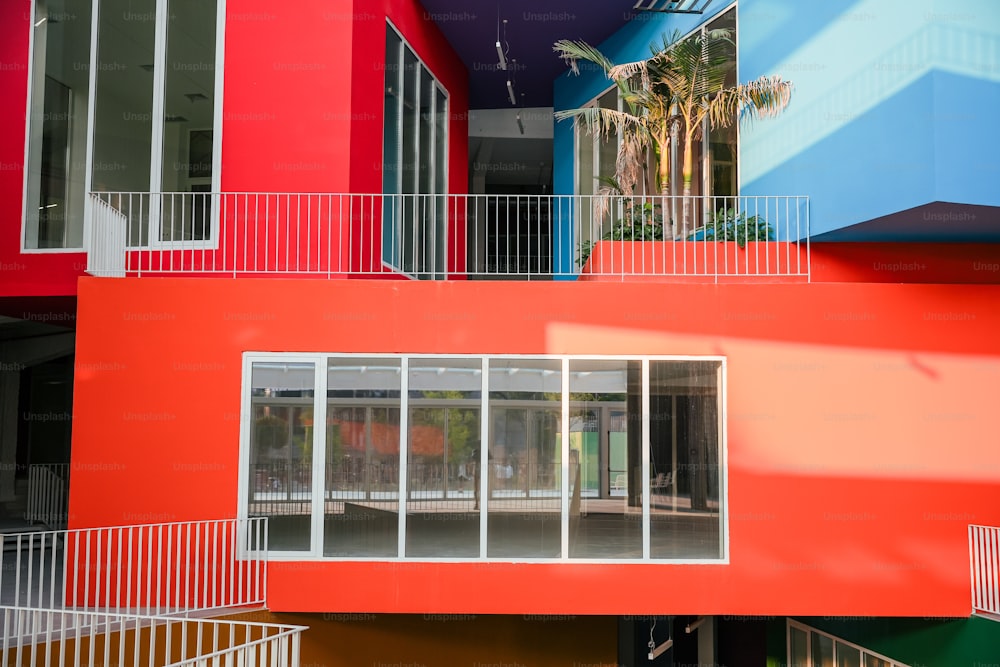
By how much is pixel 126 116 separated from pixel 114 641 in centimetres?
597

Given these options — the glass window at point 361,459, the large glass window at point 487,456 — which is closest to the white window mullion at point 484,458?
the large glass window at point 487,456

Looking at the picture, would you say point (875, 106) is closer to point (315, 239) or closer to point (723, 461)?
point (723, 461)

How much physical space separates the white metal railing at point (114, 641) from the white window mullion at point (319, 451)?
103 centimetres

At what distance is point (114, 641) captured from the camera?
23.7 ft

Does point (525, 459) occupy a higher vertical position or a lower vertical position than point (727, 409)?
lower

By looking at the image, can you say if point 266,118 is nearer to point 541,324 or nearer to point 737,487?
point 541,324

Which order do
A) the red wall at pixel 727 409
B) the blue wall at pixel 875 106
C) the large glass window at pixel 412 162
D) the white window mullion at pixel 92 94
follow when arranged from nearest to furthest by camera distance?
the blue wall at pixel 875 106, the red wall at pixel 727 409, the white window mullion at pixel 92 94, the large glass window at pixel 412 162

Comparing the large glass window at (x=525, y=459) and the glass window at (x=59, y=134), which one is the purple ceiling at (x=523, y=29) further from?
the large glass window at (x=525, y=459)

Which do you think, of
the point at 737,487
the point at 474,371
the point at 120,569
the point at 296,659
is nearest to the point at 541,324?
the point at 474,371

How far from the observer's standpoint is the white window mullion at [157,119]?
10.0 metres

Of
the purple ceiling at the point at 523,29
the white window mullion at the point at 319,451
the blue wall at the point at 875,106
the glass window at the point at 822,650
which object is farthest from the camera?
the purple ceiling at the point at 523,29

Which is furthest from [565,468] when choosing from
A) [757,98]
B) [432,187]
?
[432,187]

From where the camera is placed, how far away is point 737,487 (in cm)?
827

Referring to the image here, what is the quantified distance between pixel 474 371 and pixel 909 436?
4.03 meters
